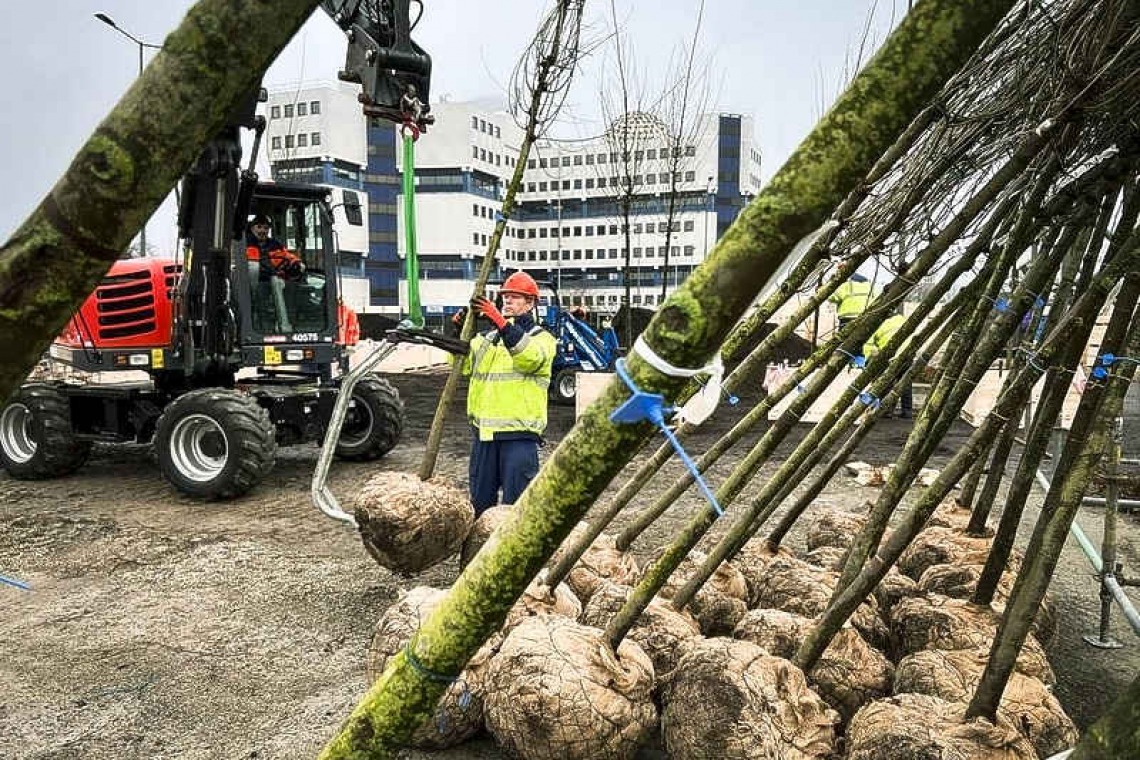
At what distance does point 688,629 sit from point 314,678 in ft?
6.39

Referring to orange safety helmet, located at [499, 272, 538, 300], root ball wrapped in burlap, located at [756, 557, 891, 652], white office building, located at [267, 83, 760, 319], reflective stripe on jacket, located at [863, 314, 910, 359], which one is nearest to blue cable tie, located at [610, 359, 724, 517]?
root ball wrapped in burlap, located at [756, 557, 891, 652]

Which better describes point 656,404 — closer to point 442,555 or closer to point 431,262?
point 442,555

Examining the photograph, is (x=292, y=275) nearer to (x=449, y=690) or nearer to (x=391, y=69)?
(x=391, y=69)

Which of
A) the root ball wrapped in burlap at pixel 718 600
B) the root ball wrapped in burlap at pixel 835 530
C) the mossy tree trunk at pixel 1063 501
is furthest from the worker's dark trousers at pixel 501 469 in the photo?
the mossy tree trunk at pixel 1063 501

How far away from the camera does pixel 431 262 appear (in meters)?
56.0

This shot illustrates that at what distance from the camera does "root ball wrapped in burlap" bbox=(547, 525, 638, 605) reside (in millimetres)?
3801

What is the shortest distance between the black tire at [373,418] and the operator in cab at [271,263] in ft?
3.45

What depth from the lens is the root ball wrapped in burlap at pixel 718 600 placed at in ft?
11.4

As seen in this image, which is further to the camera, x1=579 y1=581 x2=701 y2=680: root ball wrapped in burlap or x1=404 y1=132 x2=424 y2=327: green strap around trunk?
x1=579 y1=581 x2=701 y2=680: root ball wrapped in burlap

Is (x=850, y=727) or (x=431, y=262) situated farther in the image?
(x=431, y=262)

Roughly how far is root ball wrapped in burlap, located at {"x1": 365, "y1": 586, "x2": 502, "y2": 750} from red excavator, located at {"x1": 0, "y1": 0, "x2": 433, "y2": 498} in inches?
167

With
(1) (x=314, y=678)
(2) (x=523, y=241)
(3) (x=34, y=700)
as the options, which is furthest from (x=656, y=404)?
(2) (x=523, y=241)

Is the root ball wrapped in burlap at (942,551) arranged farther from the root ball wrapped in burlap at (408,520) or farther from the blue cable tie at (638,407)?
the blue cable tie at (638,407)

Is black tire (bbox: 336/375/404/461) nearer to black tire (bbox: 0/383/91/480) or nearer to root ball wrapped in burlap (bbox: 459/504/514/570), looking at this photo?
black tire (bbox: 0/383/91/480)
